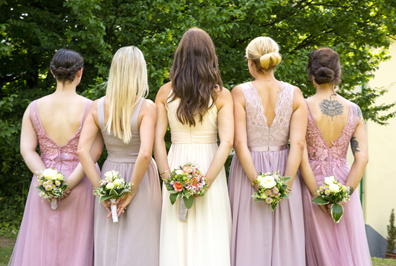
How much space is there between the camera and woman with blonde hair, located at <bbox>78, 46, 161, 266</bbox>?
335 centimetres

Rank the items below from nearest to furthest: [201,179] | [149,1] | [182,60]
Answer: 1. [201,179]
2. [182,60]
3. [149,1]

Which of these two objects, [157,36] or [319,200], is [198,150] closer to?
[319,200]

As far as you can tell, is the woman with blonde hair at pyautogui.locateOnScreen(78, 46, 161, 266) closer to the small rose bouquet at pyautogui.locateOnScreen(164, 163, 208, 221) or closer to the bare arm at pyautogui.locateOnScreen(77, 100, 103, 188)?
the bare arm at pyautogui.locateOnScreen(77, 100, 103, 188)

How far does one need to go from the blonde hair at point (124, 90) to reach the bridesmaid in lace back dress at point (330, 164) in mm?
1573

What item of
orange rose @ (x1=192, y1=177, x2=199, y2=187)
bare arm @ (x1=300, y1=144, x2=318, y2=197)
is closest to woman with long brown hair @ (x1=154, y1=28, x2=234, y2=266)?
orange rose @ (x1=192, y1=177, x2=199, y2=187)

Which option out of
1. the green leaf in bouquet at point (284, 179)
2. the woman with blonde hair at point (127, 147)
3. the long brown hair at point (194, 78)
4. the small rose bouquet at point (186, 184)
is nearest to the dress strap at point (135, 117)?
the woman with blonde hair at point (127, 147)

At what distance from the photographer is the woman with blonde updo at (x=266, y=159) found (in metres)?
3.43

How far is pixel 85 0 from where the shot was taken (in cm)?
591

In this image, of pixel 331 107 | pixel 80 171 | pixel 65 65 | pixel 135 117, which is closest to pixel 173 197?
pixel 135 117

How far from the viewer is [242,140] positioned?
11.4ft

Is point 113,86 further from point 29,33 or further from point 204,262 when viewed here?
point 29,33

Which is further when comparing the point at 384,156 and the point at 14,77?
the point at 384,156

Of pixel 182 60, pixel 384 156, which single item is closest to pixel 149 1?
pixel 182 60

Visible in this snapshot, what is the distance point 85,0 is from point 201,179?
3.94 metres
